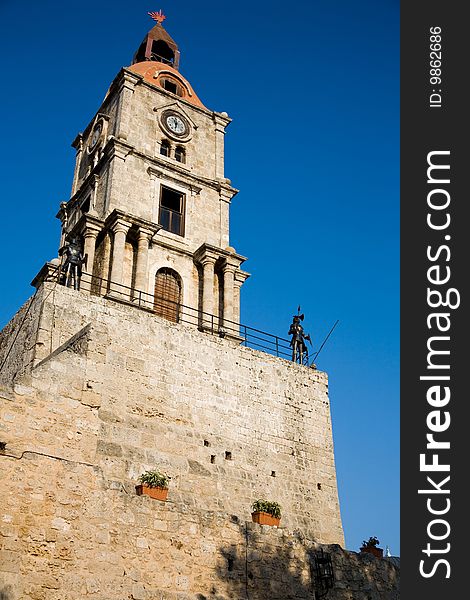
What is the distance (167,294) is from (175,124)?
340 inches

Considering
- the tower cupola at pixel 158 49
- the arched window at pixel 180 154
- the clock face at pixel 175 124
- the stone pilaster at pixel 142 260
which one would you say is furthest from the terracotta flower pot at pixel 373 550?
the tower cupola at pixel 158 49

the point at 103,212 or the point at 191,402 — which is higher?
the point at 103,212

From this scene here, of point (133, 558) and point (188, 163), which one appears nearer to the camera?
point (133, 558)

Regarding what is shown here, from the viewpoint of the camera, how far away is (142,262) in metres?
27.0

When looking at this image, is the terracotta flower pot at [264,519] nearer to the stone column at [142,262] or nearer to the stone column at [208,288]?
the stone column at [142,262]

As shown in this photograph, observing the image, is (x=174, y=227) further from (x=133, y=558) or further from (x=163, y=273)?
(x=133, y=558)

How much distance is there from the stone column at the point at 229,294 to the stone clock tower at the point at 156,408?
0.05 metres

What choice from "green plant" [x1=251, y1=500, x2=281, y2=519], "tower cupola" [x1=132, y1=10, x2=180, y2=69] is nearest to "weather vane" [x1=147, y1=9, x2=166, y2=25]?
"tower cupola" [x1=132, y1=10, x2=180, y2=69]

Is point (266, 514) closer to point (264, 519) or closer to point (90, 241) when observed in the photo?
point (264, 519)

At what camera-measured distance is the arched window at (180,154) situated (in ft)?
103

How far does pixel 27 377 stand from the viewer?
14531mm

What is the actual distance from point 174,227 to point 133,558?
1733 cm

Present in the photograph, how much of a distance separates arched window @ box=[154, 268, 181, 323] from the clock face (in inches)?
277

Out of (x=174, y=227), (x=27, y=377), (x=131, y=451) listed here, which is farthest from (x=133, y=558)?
(x=174, y=227)
